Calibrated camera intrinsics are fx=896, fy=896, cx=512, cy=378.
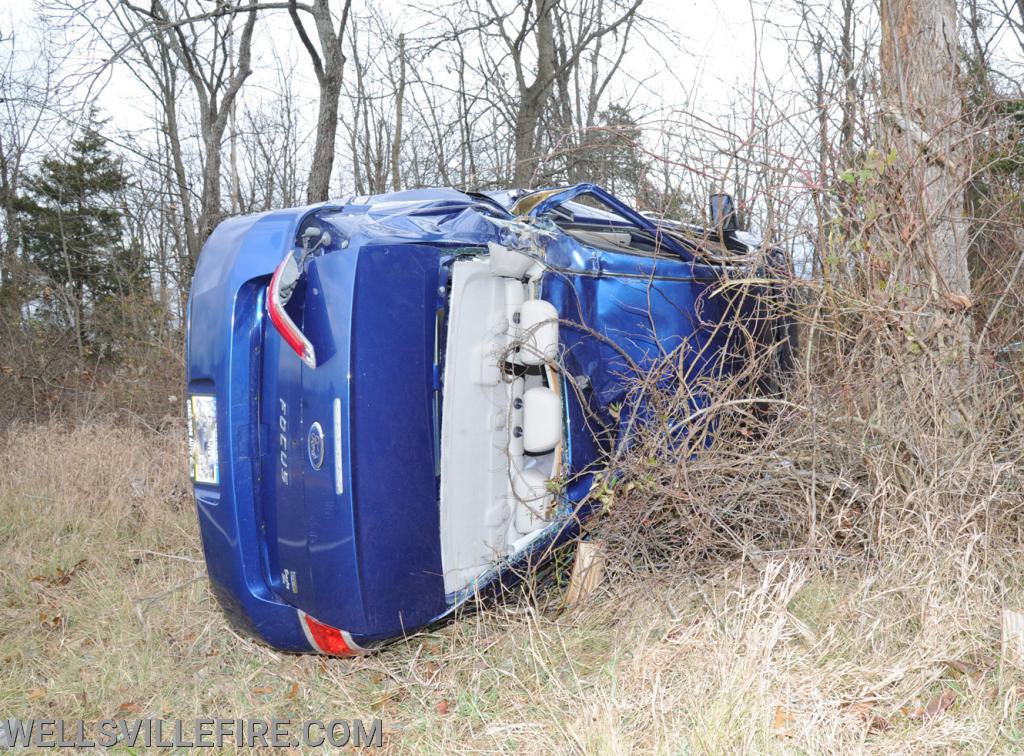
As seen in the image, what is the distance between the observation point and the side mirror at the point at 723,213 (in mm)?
3986

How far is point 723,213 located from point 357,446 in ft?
7.74

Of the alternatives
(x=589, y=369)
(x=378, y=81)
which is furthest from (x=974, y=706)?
(x=378, y=81)

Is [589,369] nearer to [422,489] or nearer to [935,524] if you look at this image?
[422,489]

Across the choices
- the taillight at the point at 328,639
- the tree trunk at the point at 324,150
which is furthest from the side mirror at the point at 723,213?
the tree trunk at the point at 324,150

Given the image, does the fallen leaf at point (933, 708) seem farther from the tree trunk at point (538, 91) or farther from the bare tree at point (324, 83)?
the tree trunk at point (538, 91)

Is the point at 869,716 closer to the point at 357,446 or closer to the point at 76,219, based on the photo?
the point at 357,446

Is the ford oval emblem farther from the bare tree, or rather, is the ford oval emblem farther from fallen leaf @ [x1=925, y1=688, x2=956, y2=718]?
the bare tree

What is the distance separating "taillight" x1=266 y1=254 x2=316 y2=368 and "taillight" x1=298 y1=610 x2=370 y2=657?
926 mm

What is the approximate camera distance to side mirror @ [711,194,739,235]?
3.99 metres

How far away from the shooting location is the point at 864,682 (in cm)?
286

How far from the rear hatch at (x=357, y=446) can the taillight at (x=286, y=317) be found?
0.05 m

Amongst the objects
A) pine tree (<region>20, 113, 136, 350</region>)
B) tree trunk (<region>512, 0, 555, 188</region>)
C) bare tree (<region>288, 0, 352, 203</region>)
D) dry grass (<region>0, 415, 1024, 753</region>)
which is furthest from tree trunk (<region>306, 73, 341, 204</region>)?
pine tree (<region>20, 113, 136, 350</region>)

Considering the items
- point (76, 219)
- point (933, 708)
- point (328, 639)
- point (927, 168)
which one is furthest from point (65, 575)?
point (76, 219)

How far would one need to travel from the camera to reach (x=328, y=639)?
10.5ft
